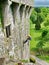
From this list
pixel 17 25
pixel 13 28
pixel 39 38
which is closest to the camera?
pixel 13 28

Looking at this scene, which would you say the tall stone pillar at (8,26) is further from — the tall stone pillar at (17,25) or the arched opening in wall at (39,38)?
the arched opening in wall at (39,38)

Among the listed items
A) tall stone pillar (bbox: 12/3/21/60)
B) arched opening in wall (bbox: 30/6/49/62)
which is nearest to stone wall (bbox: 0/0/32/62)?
tall stone pillar (bbox: 12/3/21/60)

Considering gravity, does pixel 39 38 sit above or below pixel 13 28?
below

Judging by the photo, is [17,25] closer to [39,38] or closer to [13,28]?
[13,28]

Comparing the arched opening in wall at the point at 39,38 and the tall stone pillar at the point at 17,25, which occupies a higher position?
the tall stone pillar at the point at 17,25

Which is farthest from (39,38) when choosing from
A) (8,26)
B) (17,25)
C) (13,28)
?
(8,26)

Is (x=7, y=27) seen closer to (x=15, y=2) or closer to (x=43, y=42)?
(x=15, y=2)

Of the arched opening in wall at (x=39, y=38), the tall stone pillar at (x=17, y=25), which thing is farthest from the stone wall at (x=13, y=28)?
the arched opening in wall at (x=39, y=38)

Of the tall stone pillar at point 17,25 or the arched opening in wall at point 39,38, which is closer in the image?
the tall stone pillar at point 17,25

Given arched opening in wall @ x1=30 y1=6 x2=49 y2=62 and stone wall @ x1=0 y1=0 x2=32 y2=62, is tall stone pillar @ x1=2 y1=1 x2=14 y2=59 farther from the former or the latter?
arched opening in wall @ x1=30 y1=6 x2=49 y2=62

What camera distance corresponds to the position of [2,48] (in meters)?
15.7

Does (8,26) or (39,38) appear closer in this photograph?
(8,26)

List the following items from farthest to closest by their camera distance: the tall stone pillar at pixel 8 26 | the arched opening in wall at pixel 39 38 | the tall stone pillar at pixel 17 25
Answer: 1. the arched opening in wall at pixel 39 38
2. the tall stone pillar at pixel 17 25
3. the tall stone pillar at pixel 8 26

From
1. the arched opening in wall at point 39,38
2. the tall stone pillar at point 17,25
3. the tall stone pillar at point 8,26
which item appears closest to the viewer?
the tall stone pillar at point 8,26
